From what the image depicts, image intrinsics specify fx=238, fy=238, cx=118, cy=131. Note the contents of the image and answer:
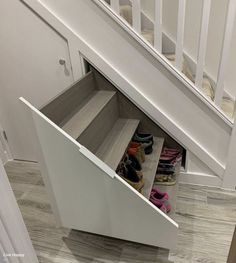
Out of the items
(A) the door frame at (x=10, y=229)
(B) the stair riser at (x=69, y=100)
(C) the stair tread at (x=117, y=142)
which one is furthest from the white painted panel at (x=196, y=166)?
(A) the door frame at (x=10, y=229)

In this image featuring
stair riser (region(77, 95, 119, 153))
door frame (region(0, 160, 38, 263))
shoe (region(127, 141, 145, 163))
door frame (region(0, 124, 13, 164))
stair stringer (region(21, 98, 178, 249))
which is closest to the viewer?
door frame (region(0, 160, 38, 263))

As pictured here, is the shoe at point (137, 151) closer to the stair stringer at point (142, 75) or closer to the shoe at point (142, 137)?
the shoe at point (142, 137)

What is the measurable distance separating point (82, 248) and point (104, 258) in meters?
0.15

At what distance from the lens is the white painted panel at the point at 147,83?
5.14 ft

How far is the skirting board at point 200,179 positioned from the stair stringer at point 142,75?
0.62 ft

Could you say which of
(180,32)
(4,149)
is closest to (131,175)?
(180,32)

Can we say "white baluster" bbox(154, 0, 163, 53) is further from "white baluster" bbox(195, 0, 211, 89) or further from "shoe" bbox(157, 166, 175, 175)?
"shoe" bbox(157, 166, 175, 175)

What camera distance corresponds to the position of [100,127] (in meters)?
1.58

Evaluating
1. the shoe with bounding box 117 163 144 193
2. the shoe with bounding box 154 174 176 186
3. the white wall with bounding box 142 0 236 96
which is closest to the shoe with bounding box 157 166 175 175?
the shoe with bounding box 154 174 176 186

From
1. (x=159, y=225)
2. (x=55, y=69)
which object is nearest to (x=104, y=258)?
(x=159, y=225)

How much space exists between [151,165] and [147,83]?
1.87 feet

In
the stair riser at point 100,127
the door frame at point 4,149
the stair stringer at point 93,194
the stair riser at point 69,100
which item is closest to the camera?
the stair stringer at point 93,194

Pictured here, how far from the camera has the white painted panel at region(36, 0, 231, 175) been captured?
61.7 inches

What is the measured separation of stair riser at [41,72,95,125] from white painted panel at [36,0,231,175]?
168mm
